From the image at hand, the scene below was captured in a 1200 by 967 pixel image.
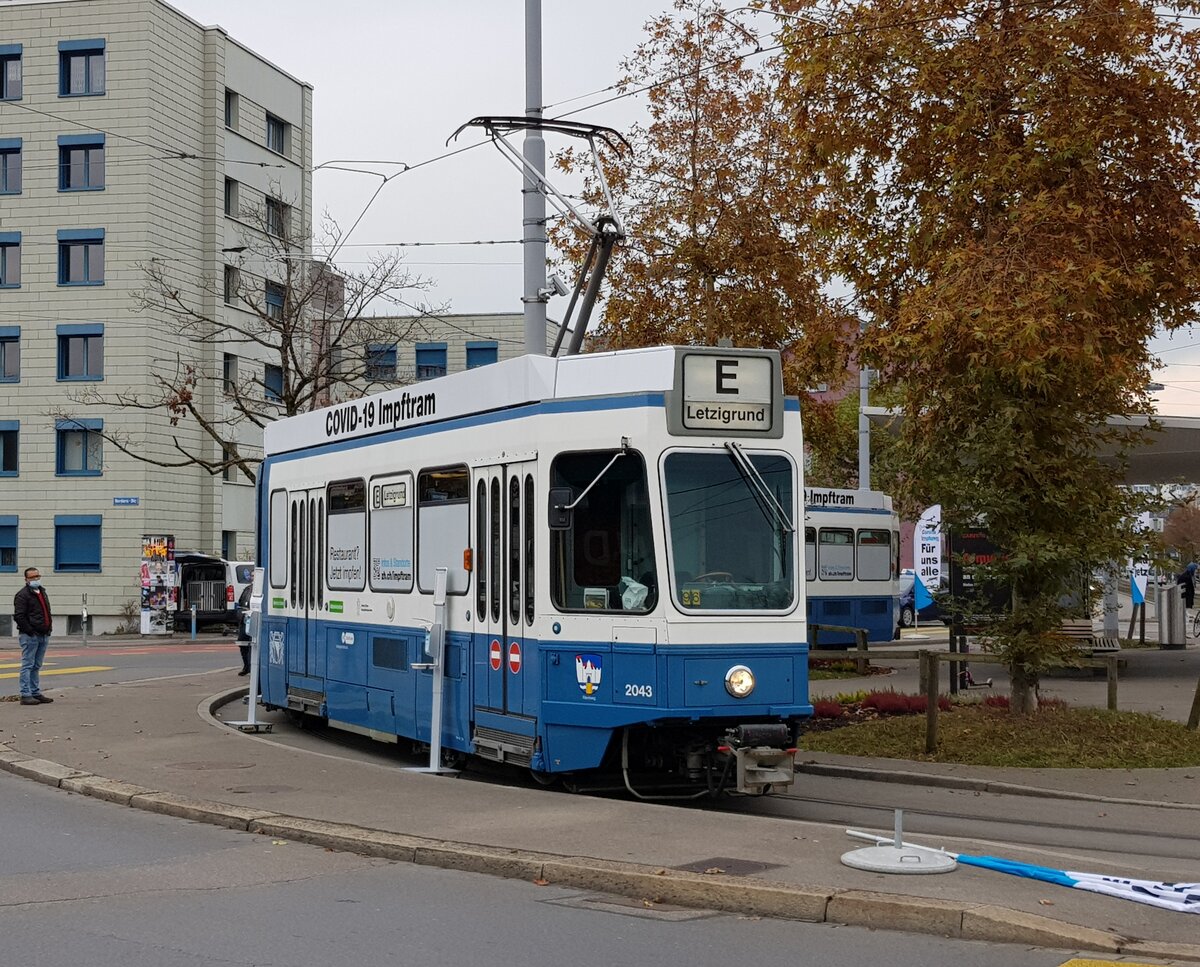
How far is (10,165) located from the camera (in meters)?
48.8

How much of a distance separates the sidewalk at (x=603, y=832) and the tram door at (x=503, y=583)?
789 millimetres

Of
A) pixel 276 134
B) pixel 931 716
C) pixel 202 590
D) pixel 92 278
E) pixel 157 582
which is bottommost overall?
pixel 931 716

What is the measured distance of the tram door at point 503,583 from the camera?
11.9 meters

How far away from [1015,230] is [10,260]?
1615 inches

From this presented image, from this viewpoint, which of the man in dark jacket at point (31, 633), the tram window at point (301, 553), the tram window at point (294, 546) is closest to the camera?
the tram window at point (301, 553)

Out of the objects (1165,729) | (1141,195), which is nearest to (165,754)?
(1165,729)

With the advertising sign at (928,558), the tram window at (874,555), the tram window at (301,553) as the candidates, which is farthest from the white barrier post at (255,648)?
the tram window at (874,555)

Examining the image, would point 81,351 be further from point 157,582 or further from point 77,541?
point 157,582

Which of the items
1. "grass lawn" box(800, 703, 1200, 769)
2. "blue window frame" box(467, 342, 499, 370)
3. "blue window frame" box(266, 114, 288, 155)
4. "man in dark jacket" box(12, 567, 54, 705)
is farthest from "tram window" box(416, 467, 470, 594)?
"blue window frame" box(467, 342, 499, 370)

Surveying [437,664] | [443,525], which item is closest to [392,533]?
[443,525]

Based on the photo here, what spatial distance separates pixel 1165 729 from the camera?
1578cm

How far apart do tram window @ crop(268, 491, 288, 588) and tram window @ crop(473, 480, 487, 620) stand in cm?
535

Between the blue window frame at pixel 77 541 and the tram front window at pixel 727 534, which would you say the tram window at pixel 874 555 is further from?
the blue window frame at pixel 77 541

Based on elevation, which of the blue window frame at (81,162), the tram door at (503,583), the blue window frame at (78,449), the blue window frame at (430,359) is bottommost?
the tram door at (503,583)
